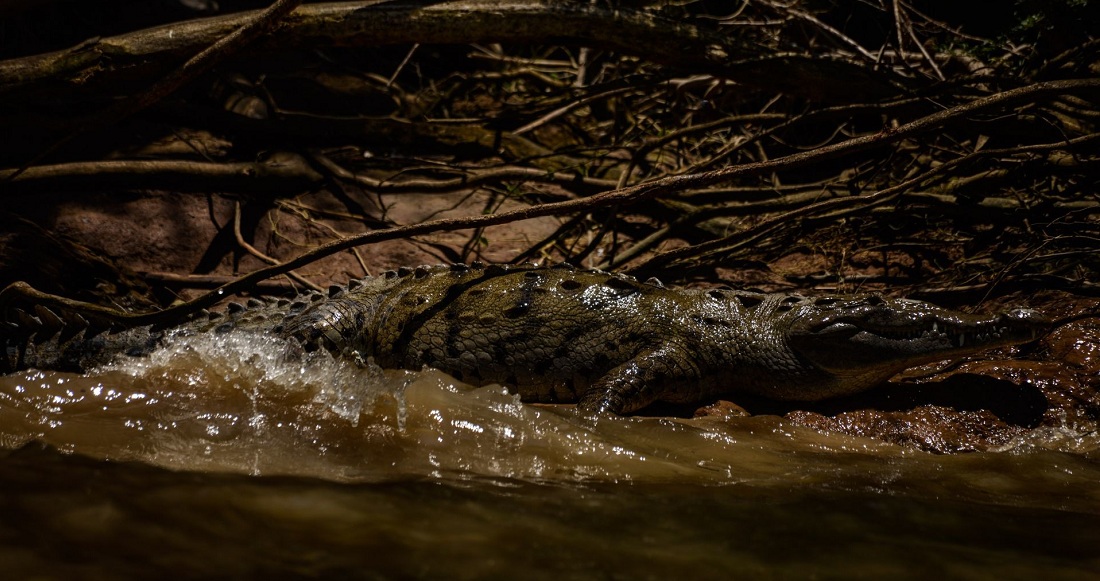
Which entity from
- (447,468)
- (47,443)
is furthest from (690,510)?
(47,443)

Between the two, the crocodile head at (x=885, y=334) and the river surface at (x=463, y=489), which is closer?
the river surface at (x=463, y=489)

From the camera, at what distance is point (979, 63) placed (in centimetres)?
600

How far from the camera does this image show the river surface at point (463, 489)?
169 centimetres

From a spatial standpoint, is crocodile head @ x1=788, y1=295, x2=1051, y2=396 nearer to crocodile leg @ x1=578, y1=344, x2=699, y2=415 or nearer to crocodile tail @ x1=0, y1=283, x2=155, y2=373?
crocodile leg @ x1=578, y1=344, x2=699, y2=415

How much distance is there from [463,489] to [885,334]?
2.34 meters

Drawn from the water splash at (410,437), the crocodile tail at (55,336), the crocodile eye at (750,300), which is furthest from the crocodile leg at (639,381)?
the crocodile tail at (55,336)

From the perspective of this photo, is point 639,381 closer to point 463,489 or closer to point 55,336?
point 463,489

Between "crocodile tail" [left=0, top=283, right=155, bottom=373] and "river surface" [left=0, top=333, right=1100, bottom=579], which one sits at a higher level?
"crocodile tail" [left=0, top=283, right=155, bottom=373]

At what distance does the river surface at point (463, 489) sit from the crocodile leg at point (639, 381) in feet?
0.63

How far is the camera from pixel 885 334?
367 cm

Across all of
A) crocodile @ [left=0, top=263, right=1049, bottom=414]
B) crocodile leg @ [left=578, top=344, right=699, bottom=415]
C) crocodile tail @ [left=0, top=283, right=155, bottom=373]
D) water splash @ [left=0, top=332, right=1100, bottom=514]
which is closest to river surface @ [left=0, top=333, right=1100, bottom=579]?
water splash @ [left=0, top=332, right=1100, bottom=514]

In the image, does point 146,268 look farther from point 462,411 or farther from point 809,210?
point 809,210

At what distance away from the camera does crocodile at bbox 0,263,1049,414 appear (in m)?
3.66

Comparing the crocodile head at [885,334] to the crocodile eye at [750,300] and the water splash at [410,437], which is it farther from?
the water splash at [410,437]
